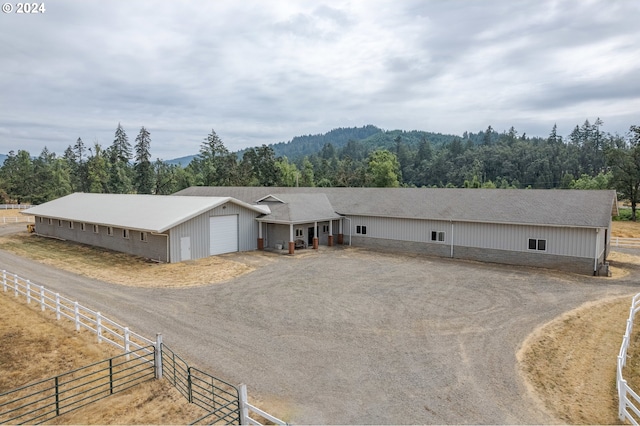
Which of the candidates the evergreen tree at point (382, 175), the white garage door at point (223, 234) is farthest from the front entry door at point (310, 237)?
the evergreen tree at point (382, 175)

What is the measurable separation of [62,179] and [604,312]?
283 feet

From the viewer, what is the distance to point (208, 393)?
945 centimetres

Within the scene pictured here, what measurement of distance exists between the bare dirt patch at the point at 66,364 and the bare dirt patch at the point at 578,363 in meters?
8.45

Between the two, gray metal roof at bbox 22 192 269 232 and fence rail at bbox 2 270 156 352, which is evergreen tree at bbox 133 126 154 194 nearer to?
gray metal roof at bbox 22 192 269 232

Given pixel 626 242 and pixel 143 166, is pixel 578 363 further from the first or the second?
pixel 143 166

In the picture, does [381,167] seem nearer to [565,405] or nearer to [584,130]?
[565,405]

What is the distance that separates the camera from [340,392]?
968 cm

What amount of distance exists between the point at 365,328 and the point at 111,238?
23.0 m

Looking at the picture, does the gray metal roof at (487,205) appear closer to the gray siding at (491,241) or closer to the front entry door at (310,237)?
the gray siding at (491,241)

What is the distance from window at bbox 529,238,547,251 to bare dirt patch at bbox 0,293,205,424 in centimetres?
2148

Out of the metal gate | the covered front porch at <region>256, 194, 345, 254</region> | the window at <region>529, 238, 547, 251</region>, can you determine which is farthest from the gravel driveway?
the covered front porch at <region>256, 194, 345, 254</region>

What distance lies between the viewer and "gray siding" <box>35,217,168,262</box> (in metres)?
25.5

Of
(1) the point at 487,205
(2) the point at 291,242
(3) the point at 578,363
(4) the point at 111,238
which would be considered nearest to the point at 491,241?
(1) the point at 487,205

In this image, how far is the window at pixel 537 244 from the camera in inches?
919
